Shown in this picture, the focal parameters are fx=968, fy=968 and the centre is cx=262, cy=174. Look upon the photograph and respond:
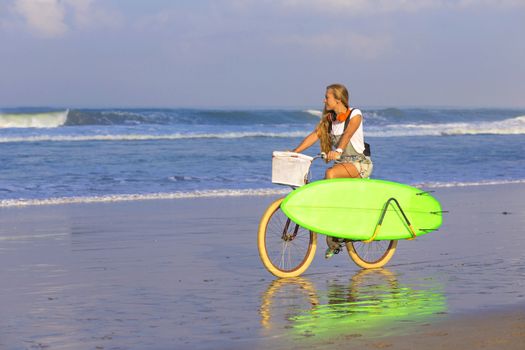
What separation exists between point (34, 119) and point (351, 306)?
4501 centimetres

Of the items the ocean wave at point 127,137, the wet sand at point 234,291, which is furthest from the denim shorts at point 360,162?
the ocean wave at point 127,137

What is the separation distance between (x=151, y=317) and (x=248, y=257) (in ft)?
9.96

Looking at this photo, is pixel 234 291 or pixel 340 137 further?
pixel 340 137

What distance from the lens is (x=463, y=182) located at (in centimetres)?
1859

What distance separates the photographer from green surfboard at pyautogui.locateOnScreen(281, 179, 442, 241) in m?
7.82

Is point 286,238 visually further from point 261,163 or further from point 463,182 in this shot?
point 261,163

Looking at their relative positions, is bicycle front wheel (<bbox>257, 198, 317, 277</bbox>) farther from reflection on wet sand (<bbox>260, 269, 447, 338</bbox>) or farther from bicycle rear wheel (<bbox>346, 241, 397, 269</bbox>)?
bicycle rear wheel (<bbox>346, 241, 397, 269</bbox>)

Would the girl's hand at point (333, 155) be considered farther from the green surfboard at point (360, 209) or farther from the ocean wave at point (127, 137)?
the ocean wave at point (127, 137)

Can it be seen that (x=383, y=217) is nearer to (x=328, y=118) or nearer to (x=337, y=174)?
(x=337, y=174)

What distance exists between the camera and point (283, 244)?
8.54 m

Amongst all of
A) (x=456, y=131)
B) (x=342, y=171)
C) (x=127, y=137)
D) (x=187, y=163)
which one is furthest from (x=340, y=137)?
(x=456, y=131)

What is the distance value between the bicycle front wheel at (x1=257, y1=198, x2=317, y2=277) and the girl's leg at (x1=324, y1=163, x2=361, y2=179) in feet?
1.61

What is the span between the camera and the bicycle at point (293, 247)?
25.5 feet

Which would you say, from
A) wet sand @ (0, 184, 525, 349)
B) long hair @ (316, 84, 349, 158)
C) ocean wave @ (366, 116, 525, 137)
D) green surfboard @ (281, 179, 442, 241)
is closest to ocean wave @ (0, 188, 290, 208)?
wet sand @ (0, 184, 525, 349)
